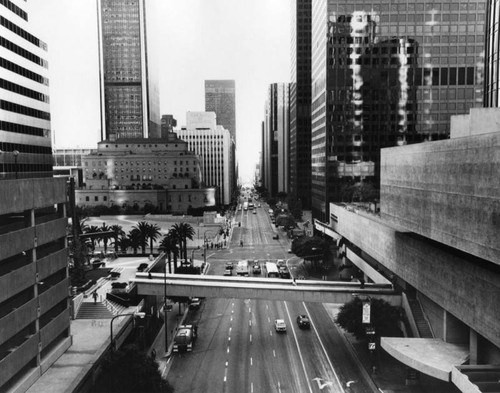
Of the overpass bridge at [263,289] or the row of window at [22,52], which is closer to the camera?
the overpass bridge at [263,289]

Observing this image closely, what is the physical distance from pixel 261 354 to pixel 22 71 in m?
55.7

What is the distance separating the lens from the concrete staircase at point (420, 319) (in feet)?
173

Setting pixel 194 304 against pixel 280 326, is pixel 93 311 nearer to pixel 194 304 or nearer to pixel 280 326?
pixel 194 304

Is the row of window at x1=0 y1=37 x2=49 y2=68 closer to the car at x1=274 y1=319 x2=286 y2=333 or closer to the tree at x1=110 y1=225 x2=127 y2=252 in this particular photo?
the tree at x1=110 y1=225 x2=127 y2=252

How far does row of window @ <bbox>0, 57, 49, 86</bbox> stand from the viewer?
239 feet

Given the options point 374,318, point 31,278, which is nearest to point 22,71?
point 31,278

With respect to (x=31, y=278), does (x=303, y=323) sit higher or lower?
lower

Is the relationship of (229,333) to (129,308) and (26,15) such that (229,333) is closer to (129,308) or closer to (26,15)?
(129,308)

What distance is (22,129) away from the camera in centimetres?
7769

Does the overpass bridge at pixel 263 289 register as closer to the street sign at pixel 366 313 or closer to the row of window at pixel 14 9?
the street sign at pixel 366 313

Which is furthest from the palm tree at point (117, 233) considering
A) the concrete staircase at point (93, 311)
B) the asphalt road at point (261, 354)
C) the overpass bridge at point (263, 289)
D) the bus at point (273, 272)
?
the concrete staircase at point (93, 311)

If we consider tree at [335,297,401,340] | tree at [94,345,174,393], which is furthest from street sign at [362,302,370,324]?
tree at [94,345,174,393]

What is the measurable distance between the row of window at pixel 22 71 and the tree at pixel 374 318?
2256 inches

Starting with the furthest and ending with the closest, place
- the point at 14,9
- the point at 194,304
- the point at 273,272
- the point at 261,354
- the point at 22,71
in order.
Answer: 1. the point at 273,272
2. the point at 22,71
3. the point at 14,9
4. the point at 194,304
5. the point at 261,354
